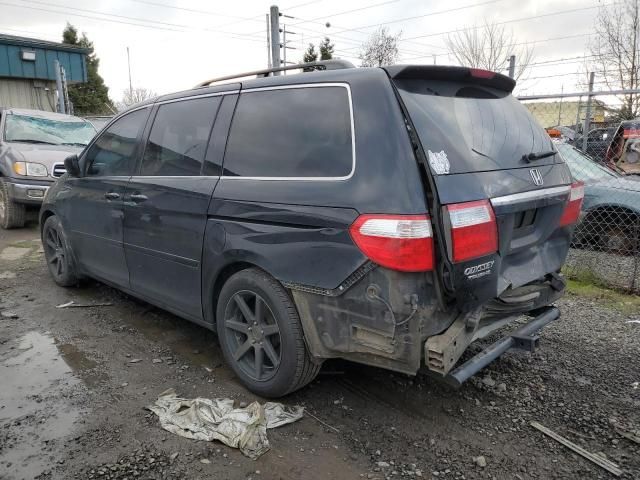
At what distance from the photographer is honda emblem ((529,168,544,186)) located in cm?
282

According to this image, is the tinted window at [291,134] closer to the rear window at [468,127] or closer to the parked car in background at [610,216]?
the rear window at [468,127]

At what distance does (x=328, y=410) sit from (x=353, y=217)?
1.30 metres

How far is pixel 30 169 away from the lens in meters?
7.79

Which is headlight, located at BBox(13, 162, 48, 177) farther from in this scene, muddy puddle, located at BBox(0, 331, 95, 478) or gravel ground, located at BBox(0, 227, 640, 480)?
muddy puddle, located at BBox(0, 331, 95, 478)

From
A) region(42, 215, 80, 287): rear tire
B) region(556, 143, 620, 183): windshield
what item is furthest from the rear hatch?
region(42, 215, 80, 287): rear tire

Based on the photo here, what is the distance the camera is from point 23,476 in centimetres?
235

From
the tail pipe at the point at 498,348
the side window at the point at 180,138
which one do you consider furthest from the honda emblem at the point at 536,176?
the side window at the point at 180,138

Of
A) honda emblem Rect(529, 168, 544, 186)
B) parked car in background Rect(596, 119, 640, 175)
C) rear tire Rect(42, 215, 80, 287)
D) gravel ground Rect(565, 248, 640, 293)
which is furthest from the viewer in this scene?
parked car in background Rect(596, 119, 640, 175)

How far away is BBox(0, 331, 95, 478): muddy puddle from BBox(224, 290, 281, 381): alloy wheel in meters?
1.02

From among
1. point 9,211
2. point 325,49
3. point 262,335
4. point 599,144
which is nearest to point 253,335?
point 262,335

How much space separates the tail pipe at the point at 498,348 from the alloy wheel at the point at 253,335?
1026 mm

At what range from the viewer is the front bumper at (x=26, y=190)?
7.75 meters

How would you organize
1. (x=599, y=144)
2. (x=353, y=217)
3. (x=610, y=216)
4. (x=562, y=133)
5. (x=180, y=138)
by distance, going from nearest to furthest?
(x=353, y=217) → (x=180, y=138) → (x=610, y=216) → (x=599, y=144) → (x=562, y=133)

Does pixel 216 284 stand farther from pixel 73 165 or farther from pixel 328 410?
pixel 73 165
